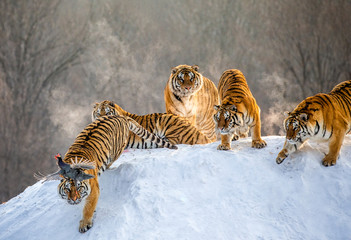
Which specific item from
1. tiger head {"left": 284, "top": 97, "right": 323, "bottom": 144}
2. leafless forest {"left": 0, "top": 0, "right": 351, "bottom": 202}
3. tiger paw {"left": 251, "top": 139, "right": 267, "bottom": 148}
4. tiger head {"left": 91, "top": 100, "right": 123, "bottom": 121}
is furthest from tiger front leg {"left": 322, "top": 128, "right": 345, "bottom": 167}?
leafless forest {"left": 0, "top": 0, "right": 351, "bottom": 202}

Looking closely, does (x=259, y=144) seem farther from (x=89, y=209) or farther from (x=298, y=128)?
(x=89, y=209)

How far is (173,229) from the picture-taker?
3256 mm

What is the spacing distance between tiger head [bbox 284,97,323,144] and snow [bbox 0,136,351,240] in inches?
11.5

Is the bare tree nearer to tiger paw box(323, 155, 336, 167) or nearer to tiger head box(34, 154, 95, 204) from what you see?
tiger head box(34, 154, 95, 204)

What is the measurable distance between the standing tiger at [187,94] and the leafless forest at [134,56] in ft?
17.4

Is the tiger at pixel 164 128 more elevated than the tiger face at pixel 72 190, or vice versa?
the tiger at pixel 164 128

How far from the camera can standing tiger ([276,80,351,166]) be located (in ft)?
11.6

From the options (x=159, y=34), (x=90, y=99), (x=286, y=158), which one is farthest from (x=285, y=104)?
(x=286, y=158)

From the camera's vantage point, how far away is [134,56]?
11.9m

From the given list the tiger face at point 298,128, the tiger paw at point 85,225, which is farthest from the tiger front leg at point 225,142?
the tiger paw at point 85,225

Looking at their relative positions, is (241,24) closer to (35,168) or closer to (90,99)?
(90,99)

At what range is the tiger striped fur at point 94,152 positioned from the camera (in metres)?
3.21

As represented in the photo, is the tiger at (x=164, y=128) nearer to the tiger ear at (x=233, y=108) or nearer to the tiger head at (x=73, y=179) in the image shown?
the tiger ear at (x=233, y=108)

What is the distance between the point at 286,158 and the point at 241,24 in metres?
9.34
